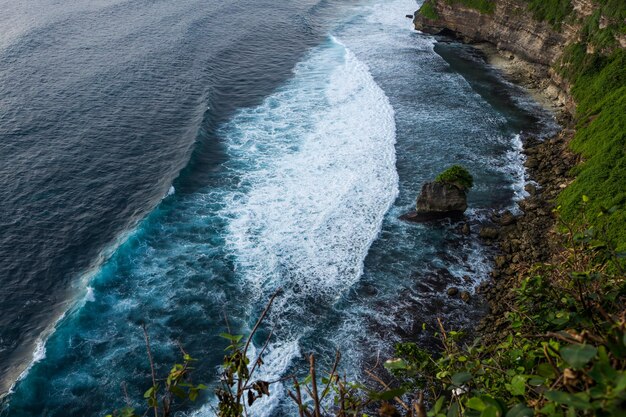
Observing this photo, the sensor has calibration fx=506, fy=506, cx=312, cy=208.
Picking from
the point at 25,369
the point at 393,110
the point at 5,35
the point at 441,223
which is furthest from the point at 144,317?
the point at 5,35

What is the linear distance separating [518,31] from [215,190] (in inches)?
1610

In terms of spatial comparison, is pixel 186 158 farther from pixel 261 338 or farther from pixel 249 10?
pixel 249 10

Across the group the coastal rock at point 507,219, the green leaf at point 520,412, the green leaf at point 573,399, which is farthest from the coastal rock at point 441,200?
the green leaf at point 573,399

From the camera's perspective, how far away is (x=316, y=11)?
7712 cm

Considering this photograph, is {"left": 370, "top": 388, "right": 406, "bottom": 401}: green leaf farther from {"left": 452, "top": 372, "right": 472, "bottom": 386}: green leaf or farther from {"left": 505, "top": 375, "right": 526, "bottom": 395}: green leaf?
{"left": 505, "top": 375, "right": 526, "bottom": 395}: green leaf

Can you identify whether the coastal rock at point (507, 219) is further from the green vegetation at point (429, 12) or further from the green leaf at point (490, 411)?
the green vegetation at point (429, 12)

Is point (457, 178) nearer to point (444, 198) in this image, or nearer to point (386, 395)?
point (444, 198)

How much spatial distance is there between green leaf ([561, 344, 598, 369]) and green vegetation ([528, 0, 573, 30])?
55.6 m

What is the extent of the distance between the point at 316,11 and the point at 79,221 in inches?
2229

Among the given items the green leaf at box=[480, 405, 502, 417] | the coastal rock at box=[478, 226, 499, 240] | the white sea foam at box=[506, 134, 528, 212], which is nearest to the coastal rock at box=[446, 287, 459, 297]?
the coastal rock at box=[478, 226, 499, 240]

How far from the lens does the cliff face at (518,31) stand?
49125 millimetres

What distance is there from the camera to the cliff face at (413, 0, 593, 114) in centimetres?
4912

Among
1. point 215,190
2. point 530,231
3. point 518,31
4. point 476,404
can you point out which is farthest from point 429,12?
point 476,404

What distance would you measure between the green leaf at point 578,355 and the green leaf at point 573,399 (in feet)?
0.77
